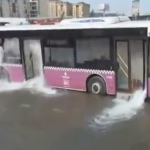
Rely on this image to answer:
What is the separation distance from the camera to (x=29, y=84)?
36.1 ft

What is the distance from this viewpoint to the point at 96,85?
30.8 ft

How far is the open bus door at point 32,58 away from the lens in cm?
1062

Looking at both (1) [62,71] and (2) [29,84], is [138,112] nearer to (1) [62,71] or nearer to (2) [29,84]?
(1) [62,71]

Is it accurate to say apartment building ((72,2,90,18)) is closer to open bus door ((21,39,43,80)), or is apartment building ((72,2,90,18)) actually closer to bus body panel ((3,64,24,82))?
bus body panel ((3,64,24,82))

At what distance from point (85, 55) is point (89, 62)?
0.27 metres

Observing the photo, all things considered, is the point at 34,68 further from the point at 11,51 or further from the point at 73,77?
the point at 73,77

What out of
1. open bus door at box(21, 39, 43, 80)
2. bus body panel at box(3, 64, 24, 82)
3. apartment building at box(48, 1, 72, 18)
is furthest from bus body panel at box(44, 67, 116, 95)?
apartment building at box(48, 1, 72, 18)

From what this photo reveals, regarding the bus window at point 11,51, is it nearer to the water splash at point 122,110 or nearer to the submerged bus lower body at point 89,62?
the submerged bus lower body at point 89,62

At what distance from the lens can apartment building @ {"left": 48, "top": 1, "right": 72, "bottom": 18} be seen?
58481 mm

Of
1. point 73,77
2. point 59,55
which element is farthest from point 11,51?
point 73,77

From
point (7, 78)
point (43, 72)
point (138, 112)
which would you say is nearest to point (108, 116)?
point (138, 112)

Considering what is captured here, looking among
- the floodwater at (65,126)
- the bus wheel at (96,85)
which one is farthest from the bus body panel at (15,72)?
the bus wheel at (96,85)

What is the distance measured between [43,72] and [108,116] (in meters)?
3.68

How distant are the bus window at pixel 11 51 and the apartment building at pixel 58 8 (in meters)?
47.4
